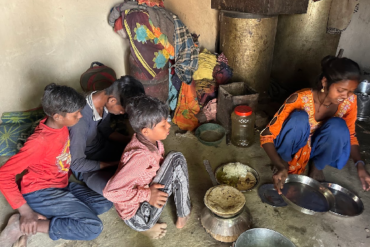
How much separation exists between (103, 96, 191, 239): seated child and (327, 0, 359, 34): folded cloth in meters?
2.56

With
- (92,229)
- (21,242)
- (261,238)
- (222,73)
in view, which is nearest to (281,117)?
(261,238)

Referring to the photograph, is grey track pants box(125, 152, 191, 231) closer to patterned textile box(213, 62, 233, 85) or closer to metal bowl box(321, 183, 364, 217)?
metal bowl box(321, 183, 364, 217)

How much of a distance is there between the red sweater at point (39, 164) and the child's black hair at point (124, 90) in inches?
14.9

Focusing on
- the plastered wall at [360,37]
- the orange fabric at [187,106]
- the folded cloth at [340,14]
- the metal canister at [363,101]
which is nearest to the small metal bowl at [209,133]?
the orange fabric at [187,106]

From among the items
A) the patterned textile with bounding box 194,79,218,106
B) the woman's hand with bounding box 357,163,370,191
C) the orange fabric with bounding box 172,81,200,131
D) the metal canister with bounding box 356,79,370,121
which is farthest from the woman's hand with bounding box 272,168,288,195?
the metal canister with bounding box 356,79,370,121

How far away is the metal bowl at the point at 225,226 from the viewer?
1.59 meters

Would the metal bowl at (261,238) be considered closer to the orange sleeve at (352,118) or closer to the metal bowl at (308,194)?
the metal bowl at (308,194)

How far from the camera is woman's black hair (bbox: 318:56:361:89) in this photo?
5.38 ft

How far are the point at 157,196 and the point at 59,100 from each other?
0.76 meters

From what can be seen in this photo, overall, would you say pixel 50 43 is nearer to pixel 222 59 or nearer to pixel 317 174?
pixel 222 59

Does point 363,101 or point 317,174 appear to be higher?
point 363,101

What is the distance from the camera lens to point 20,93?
2.75 m

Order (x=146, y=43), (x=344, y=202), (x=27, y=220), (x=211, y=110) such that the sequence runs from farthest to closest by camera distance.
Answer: (x=211, y=110)
(x=146, y=43)
(x=344, y=202)
(x=27, y=220)

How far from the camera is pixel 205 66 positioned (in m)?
3.14
